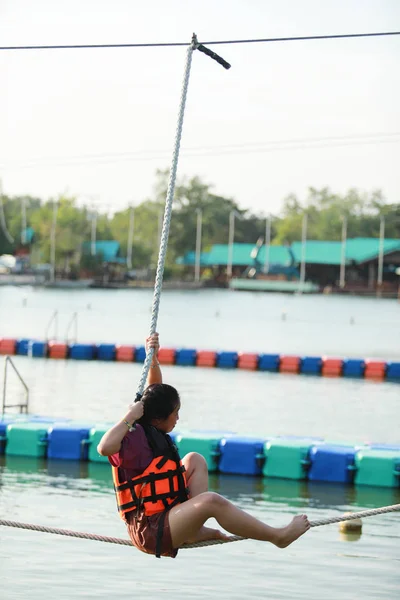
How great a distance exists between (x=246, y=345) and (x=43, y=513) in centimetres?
4026

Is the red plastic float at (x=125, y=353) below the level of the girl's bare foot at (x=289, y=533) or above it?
below

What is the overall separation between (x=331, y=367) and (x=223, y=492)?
2270 centimetres

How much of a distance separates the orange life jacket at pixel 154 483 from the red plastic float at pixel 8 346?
35694mm

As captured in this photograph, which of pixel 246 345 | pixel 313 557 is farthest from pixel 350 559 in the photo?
pixel 246 345

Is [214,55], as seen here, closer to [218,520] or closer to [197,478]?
[197,478]

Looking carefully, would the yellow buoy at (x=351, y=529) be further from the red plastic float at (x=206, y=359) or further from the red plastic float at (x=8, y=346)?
the red plastic float at (x=8, y=346)

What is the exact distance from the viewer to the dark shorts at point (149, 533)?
30.9 feet

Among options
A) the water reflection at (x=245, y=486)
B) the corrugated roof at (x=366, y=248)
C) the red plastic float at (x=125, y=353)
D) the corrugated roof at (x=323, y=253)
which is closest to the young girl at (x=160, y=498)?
the water reflection at (x=245, y=486)

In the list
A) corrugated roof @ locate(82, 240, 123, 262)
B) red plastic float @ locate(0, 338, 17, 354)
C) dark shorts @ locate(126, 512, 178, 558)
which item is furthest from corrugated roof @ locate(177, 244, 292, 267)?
dark shorts @ locate(126, 512, 178, 558)

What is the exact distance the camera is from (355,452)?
789 inches

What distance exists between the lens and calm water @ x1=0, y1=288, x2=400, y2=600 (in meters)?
14.0

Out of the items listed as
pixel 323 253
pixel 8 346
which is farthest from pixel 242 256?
pixel 8 346

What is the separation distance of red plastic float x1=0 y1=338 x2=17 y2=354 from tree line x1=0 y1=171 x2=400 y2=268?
102864mm

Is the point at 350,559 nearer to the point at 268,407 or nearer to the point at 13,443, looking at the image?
the point at 13,443
